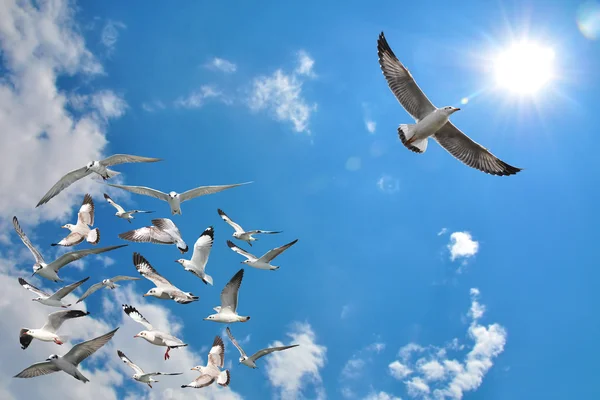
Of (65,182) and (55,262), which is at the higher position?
(65,182)

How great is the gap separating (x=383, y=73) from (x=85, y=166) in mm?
8336

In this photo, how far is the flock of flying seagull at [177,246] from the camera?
37.1ft

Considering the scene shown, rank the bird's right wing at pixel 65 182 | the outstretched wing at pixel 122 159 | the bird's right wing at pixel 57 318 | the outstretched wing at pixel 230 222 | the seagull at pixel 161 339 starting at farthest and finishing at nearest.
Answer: the outstretched wing at pixel 230 222, the bird's right wing at pixel 65 182, the outstretched wing at pixel 122 159, the seagull at pixel 161 339, the bird's right wing at pixel 57 318

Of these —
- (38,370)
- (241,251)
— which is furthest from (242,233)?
(38,370)

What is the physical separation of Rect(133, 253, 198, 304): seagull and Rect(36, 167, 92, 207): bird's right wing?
10.3ft

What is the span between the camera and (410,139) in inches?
455

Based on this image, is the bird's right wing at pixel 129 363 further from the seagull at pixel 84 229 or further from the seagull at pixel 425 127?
the seagull at pixel 425 127

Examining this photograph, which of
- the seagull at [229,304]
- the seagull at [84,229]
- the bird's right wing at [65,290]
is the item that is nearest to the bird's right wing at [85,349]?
the bird's right wing at [65,290]

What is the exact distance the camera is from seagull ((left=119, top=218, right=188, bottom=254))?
12.7 meters

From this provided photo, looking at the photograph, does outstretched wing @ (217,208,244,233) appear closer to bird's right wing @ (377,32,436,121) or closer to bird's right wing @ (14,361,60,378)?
bird's right wing @ (14,361,60,378)

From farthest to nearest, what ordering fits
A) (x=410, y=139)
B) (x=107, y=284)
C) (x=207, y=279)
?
(x=107, y=284) → (x=207, y=279) → (x=410, y=139)

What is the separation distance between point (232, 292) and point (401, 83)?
264 inches

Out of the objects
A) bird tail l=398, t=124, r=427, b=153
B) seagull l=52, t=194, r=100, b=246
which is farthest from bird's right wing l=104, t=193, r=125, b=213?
bird tail l=398, t=124, r=427, b=153

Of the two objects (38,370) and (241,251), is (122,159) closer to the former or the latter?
(241,251)
